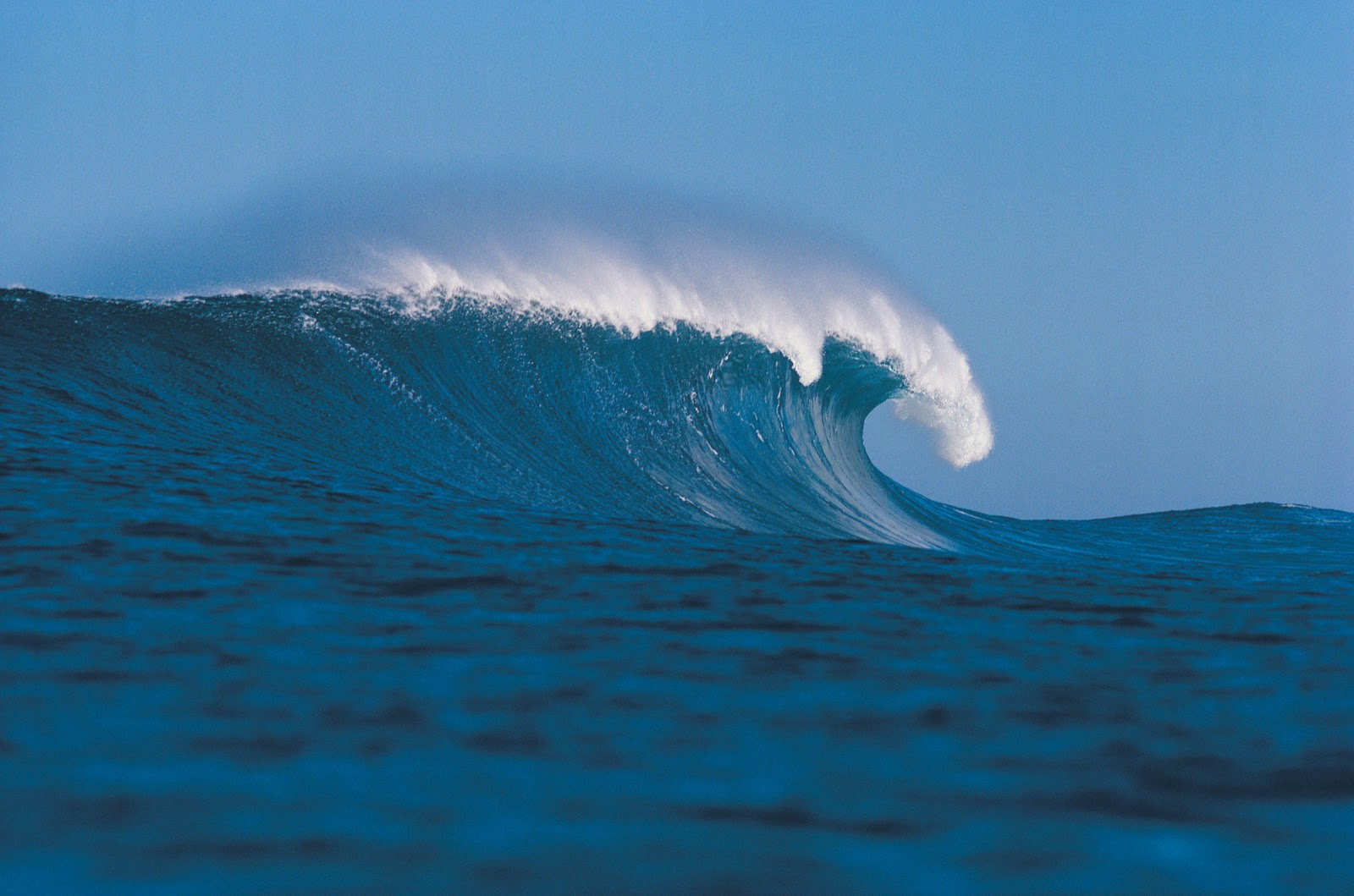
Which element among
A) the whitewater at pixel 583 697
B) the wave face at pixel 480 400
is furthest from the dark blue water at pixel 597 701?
the wave face at pixel 480 400

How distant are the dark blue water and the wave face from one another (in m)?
1.03

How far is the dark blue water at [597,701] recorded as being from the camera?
1.35 metres

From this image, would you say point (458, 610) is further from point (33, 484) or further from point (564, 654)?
point (33, 484)

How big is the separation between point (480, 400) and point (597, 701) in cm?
585

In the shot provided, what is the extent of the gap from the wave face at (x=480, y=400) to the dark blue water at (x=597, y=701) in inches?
40.7

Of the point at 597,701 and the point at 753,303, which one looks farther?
the point at 753,303

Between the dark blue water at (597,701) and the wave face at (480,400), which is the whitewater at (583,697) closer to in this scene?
the dark blue water at (597,701)

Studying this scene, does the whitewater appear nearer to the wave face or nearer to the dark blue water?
the dark blue water

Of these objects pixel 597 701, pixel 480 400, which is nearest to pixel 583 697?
pixel 597 701

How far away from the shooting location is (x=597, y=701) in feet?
6.43

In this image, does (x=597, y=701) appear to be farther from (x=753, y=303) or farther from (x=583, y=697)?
(x=753, y=303)

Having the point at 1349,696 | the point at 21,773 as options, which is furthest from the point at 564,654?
the point at 1349,696

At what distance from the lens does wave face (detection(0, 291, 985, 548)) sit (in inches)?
239

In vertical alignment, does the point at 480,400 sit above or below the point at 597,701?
above
